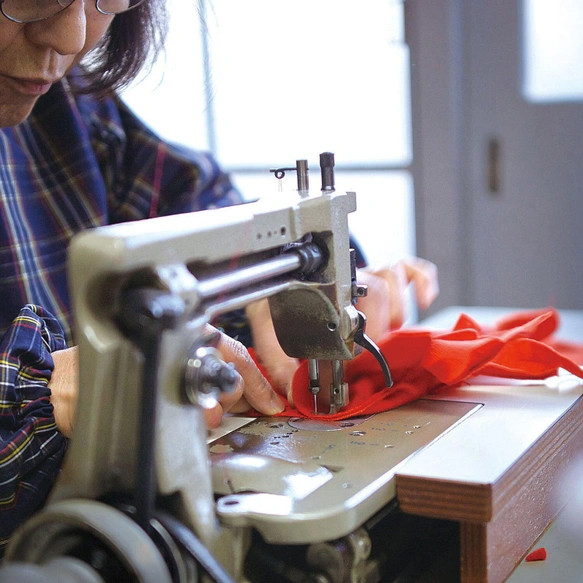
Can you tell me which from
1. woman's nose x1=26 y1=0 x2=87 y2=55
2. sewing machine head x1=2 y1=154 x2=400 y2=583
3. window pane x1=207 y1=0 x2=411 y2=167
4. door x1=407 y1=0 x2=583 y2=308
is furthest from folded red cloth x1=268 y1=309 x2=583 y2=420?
window pane x1=207 y1=0 x2=411 y2=167

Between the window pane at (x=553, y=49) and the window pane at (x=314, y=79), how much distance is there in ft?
1.29

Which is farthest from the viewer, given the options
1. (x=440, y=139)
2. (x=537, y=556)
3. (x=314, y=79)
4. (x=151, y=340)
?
(x=314, y=79)

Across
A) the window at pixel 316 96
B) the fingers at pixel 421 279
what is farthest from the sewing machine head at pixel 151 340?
the window at pixel 316 96

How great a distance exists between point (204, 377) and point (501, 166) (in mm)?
2362

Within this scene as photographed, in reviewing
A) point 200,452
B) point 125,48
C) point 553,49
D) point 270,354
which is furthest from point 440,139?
point 200,452

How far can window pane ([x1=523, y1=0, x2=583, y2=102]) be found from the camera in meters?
2.72

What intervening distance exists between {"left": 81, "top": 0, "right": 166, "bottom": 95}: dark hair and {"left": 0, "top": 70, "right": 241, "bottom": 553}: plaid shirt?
75 millimetres

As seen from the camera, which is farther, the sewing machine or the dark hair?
the dark hair

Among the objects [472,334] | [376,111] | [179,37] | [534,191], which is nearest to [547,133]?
[534,191]

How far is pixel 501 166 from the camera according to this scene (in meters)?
2.91

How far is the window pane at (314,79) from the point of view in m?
2.97

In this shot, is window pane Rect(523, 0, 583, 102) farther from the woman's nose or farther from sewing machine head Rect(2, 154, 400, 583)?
sewing machine head Rect(2, 154, 400, 583)

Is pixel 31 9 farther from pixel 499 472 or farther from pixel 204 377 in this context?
pixel 499 472

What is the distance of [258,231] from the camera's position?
83cm
